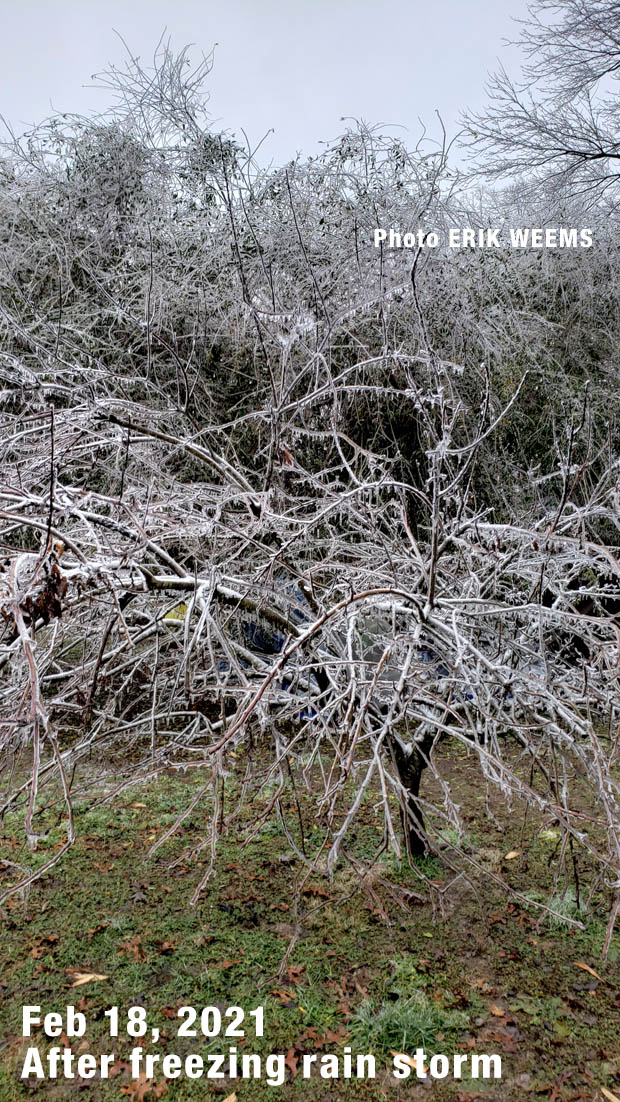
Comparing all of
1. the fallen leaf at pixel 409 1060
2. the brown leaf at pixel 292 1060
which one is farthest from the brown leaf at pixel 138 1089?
the fallen leaf at pixel 409 1060

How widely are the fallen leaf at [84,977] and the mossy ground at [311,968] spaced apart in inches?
0.7

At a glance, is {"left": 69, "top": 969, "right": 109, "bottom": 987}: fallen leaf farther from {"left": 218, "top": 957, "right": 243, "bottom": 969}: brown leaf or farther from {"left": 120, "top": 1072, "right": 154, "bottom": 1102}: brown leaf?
{"left": 120, "top": 1072, "right": 154, "bottom": 1102}: brown leaf

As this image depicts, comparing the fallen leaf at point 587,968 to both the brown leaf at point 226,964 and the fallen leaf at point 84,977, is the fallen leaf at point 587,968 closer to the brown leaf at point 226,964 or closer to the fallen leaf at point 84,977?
the brown leaf at point 226,964

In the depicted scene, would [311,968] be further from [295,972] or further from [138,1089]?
[138,1089]

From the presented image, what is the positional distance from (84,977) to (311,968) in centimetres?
90

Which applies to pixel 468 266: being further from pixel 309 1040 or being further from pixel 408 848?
pixel 309 1040

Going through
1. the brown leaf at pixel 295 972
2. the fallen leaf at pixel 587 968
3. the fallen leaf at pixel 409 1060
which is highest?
the fallen leaf at pixel 409 1060

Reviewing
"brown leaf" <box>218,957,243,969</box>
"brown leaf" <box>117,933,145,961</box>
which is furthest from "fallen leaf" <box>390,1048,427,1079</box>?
"brown leaf" <box>117,933,145,961</box>

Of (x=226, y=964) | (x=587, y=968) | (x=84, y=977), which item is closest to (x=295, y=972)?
(x=226, y=964)

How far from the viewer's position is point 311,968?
2.99 m

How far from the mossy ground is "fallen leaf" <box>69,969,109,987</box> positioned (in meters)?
0.02

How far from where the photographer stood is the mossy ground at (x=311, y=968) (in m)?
2.46

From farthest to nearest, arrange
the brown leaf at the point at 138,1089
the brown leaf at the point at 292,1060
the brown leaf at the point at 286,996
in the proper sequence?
the brown leaf at the point at 286,996 → the brown leaf at the point at 292,1060 → the brown leaf at the point at 138,1089

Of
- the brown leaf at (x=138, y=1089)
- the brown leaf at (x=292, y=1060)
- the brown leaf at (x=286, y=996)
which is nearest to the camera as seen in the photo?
the brown leaf at (x=138, y=1089)
